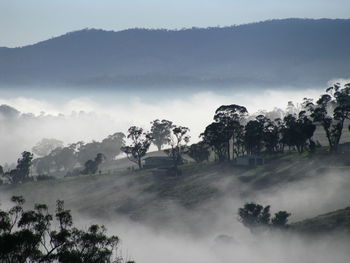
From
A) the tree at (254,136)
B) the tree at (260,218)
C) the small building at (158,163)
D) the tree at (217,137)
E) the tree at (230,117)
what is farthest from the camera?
the small building at (158,163)

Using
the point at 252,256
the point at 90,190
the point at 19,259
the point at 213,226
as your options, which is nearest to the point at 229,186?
the point at 213,226

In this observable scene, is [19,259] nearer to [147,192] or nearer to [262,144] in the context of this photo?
[147,192]

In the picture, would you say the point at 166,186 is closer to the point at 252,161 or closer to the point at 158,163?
the point at 252,161

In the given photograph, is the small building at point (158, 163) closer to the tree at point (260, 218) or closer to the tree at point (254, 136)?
the tree at point (254, 136)

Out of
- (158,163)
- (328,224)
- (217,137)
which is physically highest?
(217,137)

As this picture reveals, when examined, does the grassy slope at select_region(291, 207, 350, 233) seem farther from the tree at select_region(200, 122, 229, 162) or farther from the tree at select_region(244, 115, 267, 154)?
the tree at select_region(200, 122, 229, 162)

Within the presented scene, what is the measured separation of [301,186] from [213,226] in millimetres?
26233

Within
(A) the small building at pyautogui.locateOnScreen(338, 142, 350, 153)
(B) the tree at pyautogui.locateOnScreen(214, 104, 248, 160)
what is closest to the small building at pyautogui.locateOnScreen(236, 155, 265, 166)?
(B) the tree at pyautogui.locateOnScreen(214, 104, 248, 160)

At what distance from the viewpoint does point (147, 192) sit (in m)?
A: 155

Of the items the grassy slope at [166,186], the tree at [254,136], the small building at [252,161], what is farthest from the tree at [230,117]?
the small building at [252,161]

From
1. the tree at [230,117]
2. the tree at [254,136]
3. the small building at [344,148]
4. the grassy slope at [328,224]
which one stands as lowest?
the grassy slope at [328,224]

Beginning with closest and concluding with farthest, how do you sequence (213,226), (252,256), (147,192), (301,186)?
(252,256)
(213,226)
(301,186)
(147,192)

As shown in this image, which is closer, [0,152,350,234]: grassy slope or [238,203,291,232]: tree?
[238,203,291,232]: tree

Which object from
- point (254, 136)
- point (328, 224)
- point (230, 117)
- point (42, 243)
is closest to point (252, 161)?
point (254, 136)
